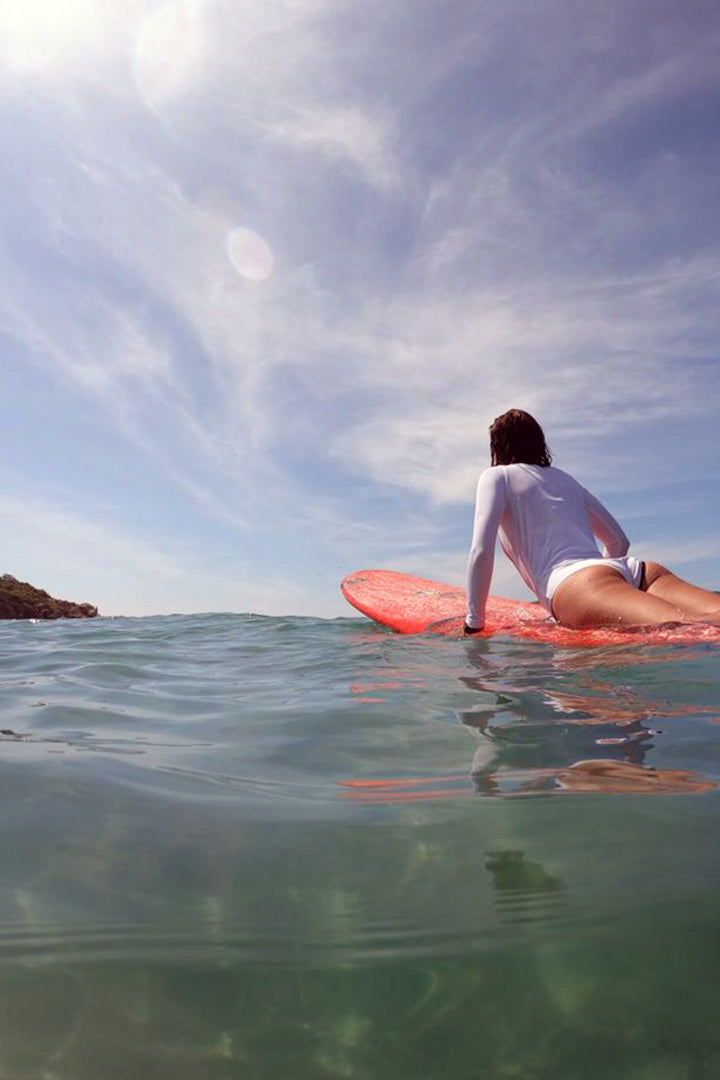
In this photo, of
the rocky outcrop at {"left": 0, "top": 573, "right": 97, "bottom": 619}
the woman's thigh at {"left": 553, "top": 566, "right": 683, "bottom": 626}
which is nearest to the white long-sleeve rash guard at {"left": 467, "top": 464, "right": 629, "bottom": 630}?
the woman's thigh at {"left": 553, "top": 566, "right": 683, "bottom": 626}

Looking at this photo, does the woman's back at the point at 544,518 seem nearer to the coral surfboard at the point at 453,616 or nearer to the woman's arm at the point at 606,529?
the woman's arm at the point at 606,529

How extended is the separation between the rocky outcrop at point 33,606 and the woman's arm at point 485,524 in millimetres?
15112

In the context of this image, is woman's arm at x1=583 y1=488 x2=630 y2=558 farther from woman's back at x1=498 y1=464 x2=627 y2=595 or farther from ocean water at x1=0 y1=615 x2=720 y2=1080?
ocean water at x1=0 y1=615 x2=720 y2=1080

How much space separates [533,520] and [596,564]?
1.64 feet

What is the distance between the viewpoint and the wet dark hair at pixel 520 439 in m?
4.54

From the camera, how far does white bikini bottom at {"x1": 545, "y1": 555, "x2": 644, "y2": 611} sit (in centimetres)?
419

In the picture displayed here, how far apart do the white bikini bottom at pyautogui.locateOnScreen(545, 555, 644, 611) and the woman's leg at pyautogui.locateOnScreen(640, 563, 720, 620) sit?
71 millimetres

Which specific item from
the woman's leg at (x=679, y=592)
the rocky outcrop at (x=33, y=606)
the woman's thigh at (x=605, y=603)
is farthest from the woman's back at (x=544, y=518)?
the rocky outcrop at (x=33, y=606)

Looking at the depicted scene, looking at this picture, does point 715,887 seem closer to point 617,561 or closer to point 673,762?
point 673,762

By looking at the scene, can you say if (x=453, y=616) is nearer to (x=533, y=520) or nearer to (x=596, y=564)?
(x=533, y=520)

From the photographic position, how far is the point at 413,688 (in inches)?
123

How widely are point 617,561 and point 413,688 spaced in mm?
1823

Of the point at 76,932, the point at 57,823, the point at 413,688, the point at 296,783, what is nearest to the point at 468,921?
the point at 76,932

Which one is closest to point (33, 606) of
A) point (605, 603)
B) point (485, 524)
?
point (485, 524)
